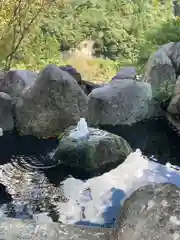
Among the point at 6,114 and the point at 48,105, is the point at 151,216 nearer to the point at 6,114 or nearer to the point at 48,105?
the point at 48,105

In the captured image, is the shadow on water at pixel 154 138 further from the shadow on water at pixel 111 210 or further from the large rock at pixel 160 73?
the shadow on water at pixel 111 210

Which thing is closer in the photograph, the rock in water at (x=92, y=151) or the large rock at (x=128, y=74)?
the rock in water at (x=92, y=151)

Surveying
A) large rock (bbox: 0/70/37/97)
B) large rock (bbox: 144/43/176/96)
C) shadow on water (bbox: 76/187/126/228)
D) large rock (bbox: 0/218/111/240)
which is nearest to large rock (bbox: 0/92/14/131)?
large rock (bbox: 0/70/37/97)

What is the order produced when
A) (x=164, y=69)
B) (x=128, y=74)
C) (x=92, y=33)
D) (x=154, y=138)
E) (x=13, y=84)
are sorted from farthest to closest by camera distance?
1. (x=92, y=33)
2. (x=128, y=74)
3. (x=164, y=69)
4. (x=13, y=84)
5. (x=154, y=138)

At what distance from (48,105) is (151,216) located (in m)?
6.42

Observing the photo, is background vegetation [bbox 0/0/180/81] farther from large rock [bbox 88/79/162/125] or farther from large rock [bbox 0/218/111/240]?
large rock [bbox 0/218/111/240]

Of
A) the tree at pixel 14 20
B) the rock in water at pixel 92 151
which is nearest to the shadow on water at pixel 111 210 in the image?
the rock in water at pixel 92 151

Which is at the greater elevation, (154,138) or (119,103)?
(119,103)

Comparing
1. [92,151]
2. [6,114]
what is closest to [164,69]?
[6,114]

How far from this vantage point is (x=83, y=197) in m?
5.75

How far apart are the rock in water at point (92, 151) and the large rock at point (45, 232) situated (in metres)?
4.20

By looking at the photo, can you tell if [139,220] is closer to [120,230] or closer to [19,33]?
[120,230]

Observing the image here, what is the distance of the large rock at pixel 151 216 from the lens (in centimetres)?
216

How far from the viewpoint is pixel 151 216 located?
221cm
